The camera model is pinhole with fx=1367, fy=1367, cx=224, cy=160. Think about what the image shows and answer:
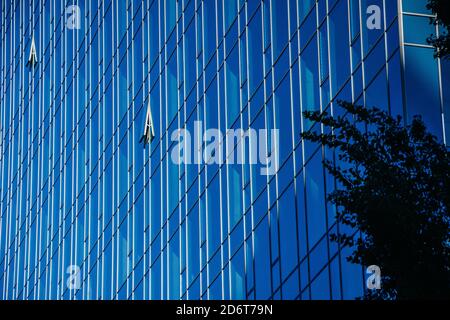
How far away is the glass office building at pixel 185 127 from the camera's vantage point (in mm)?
40938

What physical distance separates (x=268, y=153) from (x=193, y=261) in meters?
8.77

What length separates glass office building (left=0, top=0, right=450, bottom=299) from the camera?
1612 inches
